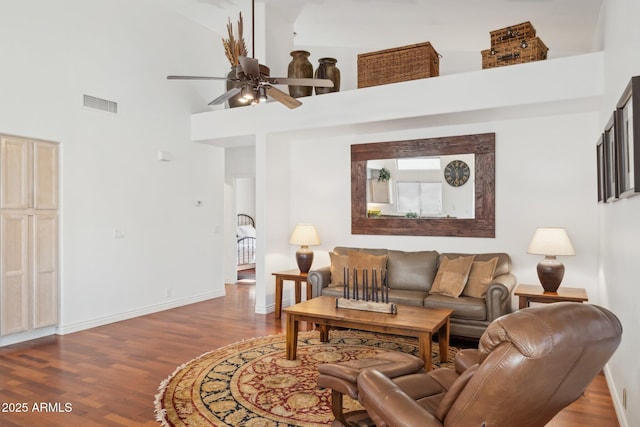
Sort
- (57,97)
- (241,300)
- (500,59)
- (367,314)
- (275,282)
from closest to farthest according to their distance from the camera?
1. (367,314)
2. (500,59)
3. (57,97)
4. (275,282)
5. (241,300)

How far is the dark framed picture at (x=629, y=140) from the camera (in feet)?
7.15

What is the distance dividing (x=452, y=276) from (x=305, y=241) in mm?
1958

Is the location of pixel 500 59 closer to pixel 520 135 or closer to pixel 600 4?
pixel 520 135

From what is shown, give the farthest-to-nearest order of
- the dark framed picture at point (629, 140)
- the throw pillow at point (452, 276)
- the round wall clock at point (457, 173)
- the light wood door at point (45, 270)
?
1. the round wall clock at point (457, 173)
2. the light wood door at point (45, 270)
3. the throw pillow at point (452, 276)
4. the dark framed picture at point (629, 140)

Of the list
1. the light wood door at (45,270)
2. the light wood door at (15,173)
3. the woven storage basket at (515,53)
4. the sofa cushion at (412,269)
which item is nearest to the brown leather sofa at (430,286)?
the sofa cushion at (412,269)

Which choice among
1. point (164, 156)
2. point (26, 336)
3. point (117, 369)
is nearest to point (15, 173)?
point (26, 336)

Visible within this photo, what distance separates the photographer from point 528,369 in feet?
5.01

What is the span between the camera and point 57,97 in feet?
16.3

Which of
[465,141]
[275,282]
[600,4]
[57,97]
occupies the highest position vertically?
[600,4]

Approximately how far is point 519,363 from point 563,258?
3.78 metres

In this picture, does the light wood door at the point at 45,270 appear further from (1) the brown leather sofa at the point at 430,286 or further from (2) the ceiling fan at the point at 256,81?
(1) the brown leather sofa at the point at 430,286

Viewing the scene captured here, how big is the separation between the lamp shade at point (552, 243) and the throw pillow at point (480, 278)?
0.45m

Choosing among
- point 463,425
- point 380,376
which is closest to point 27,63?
point 380,376

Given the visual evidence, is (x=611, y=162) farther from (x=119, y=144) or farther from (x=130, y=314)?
(x=130, y=314)
